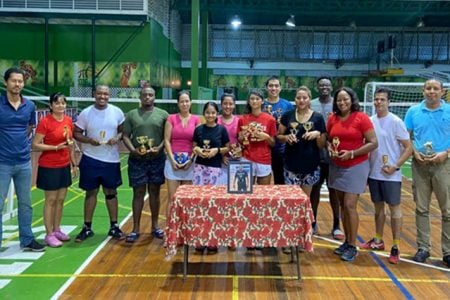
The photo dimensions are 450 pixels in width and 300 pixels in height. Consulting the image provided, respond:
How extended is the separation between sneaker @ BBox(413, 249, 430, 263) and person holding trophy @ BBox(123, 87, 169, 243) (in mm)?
2773

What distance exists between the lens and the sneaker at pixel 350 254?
493 cm

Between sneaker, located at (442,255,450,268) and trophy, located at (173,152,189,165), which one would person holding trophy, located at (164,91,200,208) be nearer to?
trophy, located at (173,152,189,165)

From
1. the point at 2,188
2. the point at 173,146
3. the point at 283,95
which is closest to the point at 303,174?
the point at 173,146

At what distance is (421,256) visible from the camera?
194 inches

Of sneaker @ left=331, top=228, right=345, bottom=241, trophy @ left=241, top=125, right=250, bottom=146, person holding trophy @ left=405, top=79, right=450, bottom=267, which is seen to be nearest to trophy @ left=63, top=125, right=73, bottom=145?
trophy @ left=241, top=125, right=250, bottom=146

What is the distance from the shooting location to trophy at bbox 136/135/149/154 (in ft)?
17.1

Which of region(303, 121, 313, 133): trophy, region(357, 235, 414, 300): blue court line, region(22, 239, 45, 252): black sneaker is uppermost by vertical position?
region(303, 121, 313, 133): trophy

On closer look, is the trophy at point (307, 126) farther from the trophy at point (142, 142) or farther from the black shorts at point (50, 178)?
the black shorts at point (50, 178)

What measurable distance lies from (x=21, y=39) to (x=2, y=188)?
42.8 ft

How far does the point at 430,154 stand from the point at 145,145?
9.41ft

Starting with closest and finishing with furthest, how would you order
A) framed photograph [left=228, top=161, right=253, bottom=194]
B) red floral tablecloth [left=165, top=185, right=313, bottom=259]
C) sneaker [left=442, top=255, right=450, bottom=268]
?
red floral tablecloth [left=165, top=185, right=313, bottom=259]
framed photograph [left=228, top=161, right=253, bottom=194]
sneaker [left=442, top=255, right=450, bottom=268]

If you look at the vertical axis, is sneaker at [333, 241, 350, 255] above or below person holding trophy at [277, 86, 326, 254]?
below

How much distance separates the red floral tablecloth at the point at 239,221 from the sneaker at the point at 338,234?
5.41 feet

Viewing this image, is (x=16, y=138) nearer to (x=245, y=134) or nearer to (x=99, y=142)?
(x=99, y=142)
